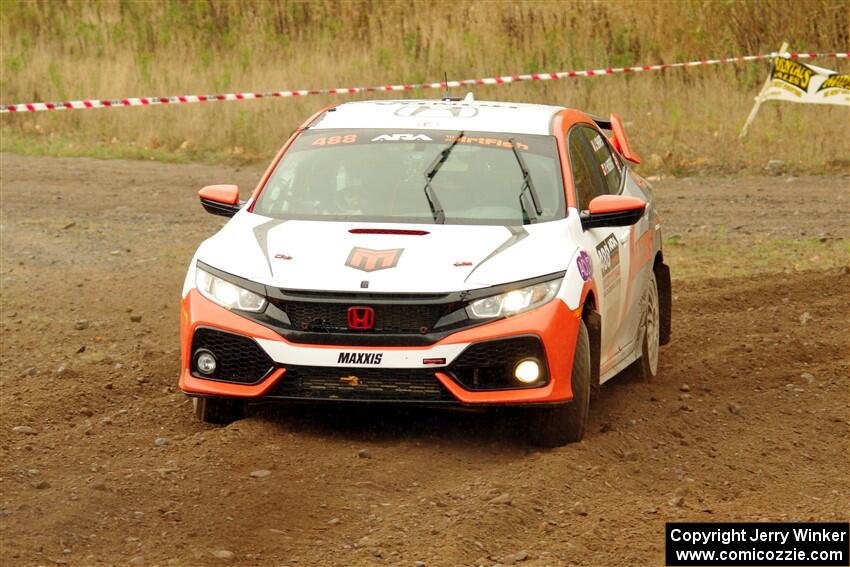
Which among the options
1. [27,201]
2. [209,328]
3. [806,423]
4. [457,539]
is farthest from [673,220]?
[457,539]

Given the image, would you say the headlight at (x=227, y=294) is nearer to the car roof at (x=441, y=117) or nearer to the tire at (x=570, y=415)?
the tire at (x=570, y=415)

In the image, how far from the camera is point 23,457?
24.2 feet

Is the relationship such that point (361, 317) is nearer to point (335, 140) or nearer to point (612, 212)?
point (612, 212)

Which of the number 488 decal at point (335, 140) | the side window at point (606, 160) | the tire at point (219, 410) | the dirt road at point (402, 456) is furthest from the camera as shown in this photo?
the side window at point (606, 160)

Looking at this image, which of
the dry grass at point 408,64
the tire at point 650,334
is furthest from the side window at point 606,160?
the dry grass at point 408,64

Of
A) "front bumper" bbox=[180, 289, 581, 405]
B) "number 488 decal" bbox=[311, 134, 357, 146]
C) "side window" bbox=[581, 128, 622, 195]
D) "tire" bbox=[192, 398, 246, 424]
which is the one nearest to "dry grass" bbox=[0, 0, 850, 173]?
"side window" bbox=[581, 128, 622, 195]

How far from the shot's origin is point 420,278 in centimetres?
719

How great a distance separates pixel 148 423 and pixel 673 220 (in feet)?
30.6

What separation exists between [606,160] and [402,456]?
2.91 meters

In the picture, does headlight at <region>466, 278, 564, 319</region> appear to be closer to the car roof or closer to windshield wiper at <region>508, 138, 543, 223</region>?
windshield wiper at <region>508, 138, 543, 223</region>

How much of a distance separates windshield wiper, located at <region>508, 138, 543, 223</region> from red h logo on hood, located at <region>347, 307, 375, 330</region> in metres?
1.19

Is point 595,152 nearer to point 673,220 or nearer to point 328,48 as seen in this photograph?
point 673,220

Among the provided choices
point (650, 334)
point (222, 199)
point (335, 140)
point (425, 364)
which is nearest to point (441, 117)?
point (335, 140)

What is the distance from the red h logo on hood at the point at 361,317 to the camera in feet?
23.6
